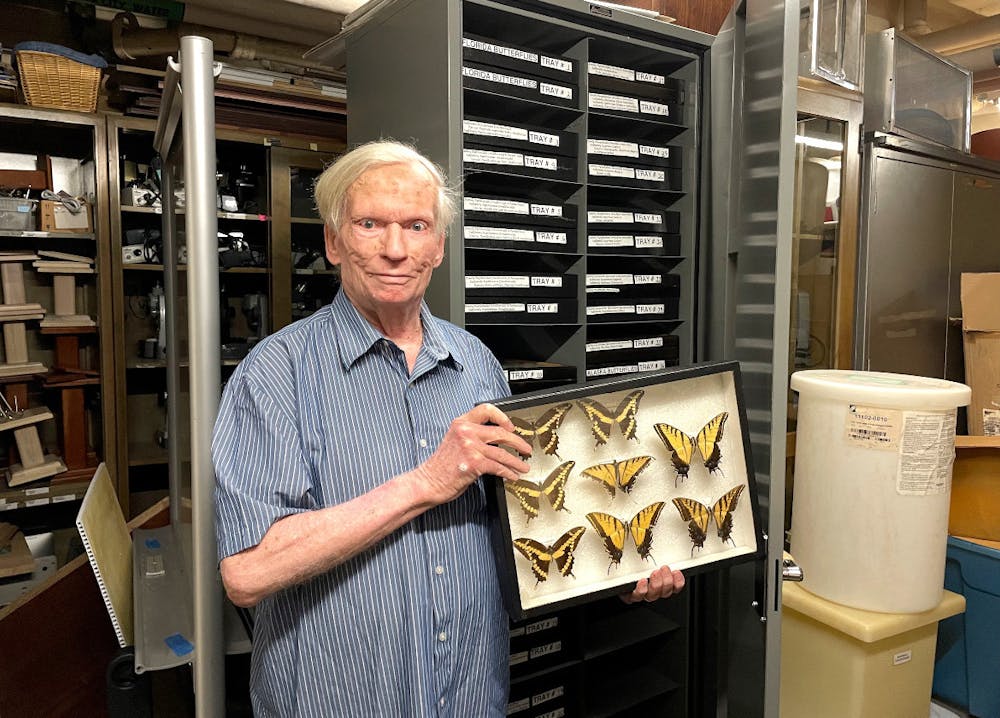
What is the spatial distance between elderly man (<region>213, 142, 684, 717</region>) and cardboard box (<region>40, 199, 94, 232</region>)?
2.45m

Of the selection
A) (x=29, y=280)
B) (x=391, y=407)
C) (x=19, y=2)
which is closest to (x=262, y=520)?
Result: (x=391, y=407)

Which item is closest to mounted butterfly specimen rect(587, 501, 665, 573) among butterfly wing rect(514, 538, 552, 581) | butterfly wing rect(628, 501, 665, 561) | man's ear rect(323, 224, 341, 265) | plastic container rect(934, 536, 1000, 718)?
butterfly wing rect(628, 501, 665, 561)

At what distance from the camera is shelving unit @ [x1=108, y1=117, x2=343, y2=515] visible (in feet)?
10.3

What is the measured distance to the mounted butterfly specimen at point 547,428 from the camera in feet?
3.81

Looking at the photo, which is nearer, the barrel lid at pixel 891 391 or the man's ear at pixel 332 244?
the man's ear at pixel 332 244

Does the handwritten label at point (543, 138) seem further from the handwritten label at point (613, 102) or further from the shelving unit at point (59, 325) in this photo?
the shelving unit at point (59, 325)

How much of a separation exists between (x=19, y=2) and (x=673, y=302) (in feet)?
10.6

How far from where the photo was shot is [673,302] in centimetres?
207

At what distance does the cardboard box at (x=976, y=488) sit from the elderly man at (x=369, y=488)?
A: 151 centimetres

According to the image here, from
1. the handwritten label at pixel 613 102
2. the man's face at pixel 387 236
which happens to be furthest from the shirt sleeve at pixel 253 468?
the handwritten label at pixel 613 102

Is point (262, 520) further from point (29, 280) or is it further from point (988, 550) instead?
point (29, 280)

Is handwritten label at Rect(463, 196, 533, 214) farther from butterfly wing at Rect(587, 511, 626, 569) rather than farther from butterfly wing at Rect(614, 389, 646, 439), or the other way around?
butterfly wing at Rect(587, 511, 626, 569)

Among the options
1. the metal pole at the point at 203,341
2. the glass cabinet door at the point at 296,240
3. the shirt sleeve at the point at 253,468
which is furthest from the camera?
the glass cabinet door at the point at 296,240

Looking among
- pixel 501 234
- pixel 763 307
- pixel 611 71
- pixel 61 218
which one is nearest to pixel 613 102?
pixel 611 71
